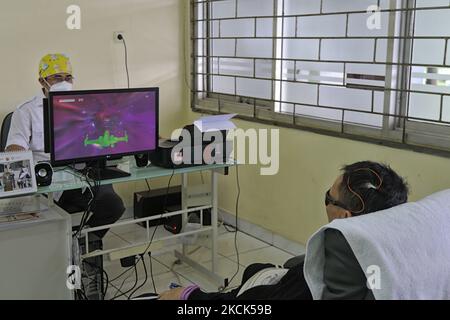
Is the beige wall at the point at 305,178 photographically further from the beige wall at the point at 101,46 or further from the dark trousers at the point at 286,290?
the dark trousers at the point at 286,290

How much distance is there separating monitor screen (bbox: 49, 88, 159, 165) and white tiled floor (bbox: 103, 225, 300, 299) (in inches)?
35.3

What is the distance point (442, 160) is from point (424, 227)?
1333 mm

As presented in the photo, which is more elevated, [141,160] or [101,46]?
[101,46]

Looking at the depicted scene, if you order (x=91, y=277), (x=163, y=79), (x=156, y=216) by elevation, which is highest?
(x=163, y=79)

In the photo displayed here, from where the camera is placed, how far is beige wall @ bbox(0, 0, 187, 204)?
350cm

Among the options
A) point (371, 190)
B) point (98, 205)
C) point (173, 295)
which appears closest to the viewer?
point (371, 190)

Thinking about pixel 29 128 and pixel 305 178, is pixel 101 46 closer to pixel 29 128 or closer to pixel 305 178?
pixel 29 128

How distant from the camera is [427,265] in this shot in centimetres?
134

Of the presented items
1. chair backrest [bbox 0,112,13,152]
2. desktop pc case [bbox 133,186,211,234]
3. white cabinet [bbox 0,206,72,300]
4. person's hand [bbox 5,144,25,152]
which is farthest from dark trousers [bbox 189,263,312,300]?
desktop pc case [bbox 133,186,211,234]

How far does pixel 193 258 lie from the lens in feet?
11.6

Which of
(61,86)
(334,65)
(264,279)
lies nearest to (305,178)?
(334,65)

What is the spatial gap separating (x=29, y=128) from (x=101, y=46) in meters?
1.06

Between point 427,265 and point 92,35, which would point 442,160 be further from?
point 92,35

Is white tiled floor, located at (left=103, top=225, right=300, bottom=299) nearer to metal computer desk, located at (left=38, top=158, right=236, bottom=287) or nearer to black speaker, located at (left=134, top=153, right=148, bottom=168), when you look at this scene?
metal computer desk, located at (left=38, top=158, right=236, bottom=287)
